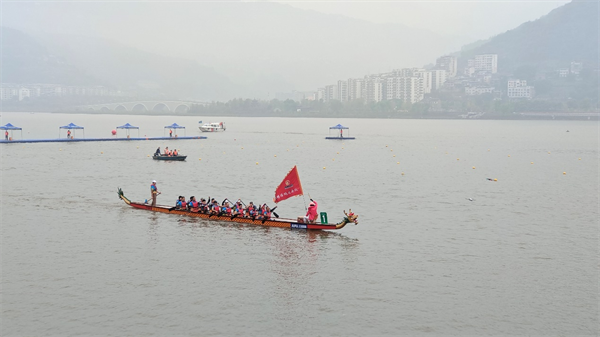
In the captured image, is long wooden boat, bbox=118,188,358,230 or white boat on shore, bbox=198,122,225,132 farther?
white boat on shore, bbox=198,122,225,132

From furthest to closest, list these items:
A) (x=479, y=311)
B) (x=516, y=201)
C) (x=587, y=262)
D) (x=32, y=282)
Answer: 1. (x=516, y=201)
2. (x=587, y=262)
3. (x=32, y=282)
4. (x=479, y=311)

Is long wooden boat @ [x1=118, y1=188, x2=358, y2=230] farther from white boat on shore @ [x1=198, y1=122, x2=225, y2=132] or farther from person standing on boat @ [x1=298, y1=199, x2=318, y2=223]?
white boat on shore @ [x1=198, y1=122, x2=225, y2=132]

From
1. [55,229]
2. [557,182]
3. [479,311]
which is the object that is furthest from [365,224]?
[557,182]

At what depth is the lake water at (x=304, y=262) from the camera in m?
28.0

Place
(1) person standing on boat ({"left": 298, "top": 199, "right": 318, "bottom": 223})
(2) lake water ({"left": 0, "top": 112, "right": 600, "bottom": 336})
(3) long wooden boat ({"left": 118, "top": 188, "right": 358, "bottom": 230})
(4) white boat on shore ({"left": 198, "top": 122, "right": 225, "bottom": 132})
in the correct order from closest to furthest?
(2) lake water ({"left": 0, "top": 112, "right": 600, "bottom": 336}) → (3) long wooden boat ({"left": 118, "top": 188, "right": 358, "bottom": 230}) → (1) person standing on boat ({"left": 298, "top": 199, "right": 318, "bottom": 223}) → (4) white boat on shore ({"left": 198, "top": 122, "right": 225, "bottom": 132})

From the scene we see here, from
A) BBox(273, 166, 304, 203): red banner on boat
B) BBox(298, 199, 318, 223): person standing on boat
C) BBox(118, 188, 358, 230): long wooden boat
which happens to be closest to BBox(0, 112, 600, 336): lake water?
BBox(118, 188, 358, 230): long wooden boat

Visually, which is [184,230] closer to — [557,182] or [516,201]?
[516,201]

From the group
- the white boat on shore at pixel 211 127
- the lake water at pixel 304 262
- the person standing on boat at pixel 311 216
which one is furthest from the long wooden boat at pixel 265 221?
the white boat on shore at pixel 211 127

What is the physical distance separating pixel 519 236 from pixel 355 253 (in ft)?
45.6

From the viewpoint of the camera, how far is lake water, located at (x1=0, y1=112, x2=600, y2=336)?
27953mm

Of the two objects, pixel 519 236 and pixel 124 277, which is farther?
pixel 519 236

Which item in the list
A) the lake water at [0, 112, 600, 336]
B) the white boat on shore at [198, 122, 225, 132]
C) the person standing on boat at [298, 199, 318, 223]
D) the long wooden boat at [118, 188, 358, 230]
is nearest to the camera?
the lake water at [0, 112, 600, 336]

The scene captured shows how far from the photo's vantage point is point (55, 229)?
4356 cm

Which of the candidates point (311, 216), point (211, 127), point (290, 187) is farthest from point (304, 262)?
point (211, 127)
